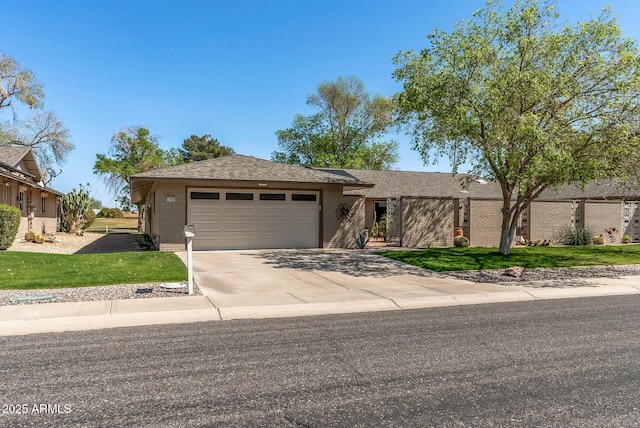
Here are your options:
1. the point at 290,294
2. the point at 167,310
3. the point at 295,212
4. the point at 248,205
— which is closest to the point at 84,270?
the point at 167,310

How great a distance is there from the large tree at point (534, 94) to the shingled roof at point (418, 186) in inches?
485

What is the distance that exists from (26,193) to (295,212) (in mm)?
16531

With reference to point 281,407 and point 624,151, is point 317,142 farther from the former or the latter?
point 281,407

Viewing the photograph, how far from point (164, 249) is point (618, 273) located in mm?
14904

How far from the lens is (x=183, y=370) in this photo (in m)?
4.67

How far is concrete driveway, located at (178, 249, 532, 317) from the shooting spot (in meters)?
8.38

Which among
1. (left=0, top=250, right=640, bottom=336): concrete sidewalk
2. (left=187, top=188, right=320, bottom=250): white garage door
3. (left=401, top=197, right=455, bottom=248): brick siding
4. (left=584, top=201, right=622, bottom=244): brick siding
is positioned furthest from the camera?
(left=584, top=201, right=622, bottom=244): brick siding

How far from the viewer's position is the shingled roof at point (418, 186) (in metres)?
27.0

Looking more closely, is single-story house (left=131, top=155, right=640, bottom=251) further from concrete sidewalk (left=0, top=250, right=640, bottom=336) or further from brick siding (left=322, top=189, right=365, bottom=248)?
concrete sidewalk (left=0, top=250, right=640, bottom=336)

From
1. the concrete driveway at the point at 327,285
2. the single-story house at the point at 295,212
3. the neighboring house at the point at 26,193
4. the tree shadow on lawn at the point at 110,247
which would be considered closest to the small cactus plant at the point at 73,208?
the neighboring house at the point at 26,193

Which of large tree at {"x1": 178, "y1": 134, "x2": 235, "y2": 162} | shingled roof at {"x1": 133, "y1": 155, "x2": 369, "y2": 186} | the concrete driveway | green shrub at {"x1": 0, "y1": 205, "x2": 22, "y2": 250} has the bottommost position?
the concrete driveway

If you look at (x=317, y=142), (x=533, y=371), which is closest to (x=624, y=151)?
(x=533, y=371)

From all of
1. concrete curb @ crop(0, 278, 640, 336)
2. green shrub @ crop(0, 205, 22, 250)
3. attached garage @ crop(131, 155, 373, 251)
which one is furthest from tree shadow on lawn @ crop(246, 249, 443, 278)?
green shrub @ crop(0, 205, 22, 250)

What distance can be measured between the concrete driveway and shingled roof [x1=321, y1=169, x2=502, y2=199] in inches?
494
